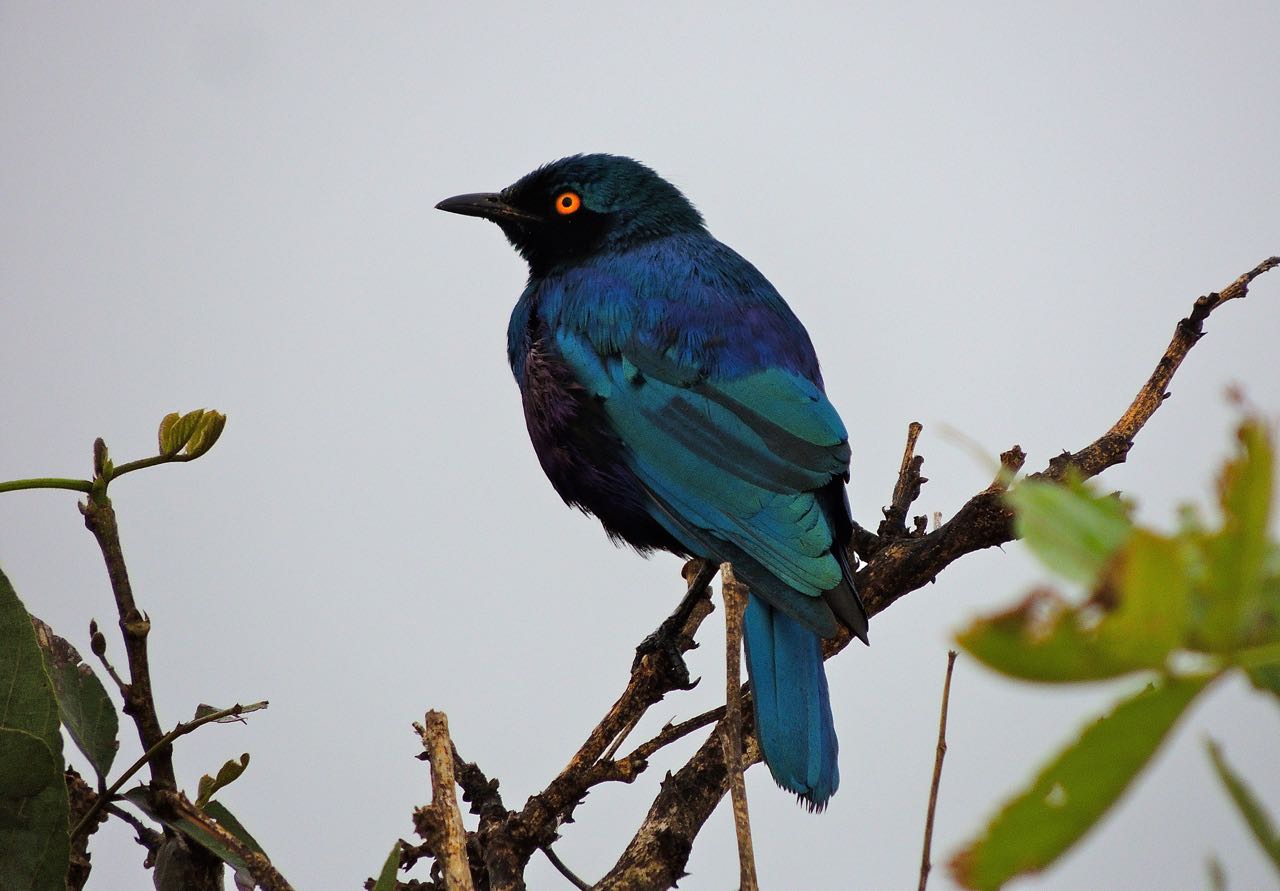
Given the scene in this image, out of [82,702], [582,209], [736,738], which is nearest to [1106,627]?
[736,738]

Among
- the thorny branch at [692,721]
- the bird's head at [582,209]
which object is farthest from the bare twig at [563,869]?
the bird's head at [582,209]

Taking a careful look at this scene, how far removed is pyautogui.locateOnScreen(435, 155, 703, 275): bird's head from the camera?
173 inches

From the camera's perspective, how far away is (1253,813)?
1.58ft

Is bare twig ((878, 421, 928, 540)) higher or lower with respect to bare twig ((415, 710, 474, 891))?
higher

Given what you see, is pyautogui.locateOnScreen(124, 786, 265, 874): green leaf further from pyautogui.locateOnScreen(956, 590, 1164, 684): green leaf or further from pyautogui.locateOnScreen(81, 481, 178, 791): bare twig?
pyautogui.locateOnScreen(956, 590, 1164, 684): green leaf

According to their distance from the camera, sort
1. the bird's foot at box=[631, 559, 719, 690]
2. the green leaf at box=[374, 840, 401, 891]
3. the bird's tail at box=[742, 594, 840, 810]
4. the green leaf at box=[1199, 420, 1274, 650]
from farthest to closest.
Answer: the bird's foot at box=[631, 559, 719, 690], the bird's tail at box=[742, 594, 840, 810], the green leaf at box=[374, 840, 401, 891], the green leaf at box=[1199, 420, 1274, 650]

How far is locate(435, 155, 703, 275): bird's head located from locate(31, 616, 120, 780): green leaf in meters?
2.54

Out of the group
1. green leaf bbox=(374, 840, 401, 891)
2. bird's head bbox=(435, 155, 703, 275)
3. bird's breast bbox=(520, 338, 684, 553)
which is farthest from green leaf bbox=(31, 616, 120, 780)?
bird's head bbox=(435, 155, 703, 275)

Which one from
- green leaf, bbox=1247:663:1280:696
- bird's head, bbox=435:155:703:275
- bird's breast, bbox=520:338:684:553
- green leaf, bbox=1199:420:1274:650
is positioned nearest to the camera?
green leaf, bbox=1199:420:1274:650

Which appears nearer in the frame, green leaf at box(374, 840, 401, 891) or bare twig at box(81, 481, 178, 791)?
green leaf at box(374, 840, 401, 891)

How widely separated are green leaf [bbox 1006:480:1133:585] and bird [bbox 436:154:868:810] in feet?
7.39

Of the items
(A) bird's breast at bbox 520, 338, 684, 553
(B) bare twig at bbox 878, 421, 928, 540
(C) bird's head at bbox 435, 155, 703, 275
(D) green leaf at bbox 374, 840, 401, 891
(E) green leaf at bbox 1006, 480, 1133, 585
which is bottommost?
(E) green leaf at bbox 1006, 480, 1133, 585

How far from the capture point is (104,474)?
1698 millimetres

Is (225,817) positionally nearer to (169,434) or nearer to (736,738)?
(169,434)
